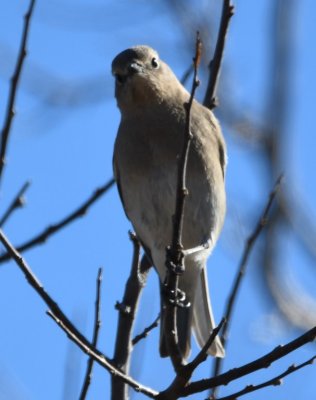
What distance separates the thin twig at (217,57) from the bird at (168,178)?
0.18 meters

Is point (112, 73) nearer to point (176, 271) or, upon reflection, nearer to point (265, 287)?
point (265, 287)

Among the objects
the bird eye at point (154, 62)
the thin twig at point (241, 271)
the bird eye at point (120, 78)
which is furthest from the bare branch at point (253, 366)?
the bird eye at point (154, 62)

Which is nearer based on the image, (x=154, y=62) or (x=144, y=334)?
(x=144, y=334)

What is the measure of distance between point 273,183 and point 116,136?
4.95 ft

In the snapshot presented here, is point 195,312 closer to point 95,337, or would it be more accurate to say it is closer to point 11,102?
point 95,337

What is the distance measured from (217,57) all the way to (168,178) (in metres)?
0.75

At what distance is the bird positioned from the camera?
4277 millimetres

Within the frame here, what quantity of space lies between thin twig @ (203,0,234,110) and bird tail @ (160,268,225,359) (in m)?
0.96

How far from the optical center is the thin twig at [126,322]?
119 inches

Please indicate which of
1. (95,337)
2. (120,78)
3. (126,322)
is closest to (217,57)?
(120,78)

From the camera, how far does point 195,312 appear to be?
4449mm

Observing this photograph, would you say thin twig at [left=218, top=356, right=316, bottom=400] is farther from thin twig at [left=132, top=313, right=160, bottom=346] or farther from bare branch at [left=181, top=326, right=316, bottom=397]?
thin twig at [left=132, top=313, right=160, bottom=346]

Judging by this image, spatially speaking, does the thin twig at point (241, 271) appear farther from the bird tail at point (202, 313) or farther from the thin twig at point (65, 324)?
the bird tail at point (202, 313)

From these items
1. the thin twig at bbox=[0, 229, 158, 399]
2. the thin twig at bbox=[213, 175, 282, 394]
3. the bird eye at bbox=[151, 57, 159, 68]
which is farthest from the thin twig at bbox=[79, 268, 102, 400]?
the bird eye at bbox=[151, 57, 159, 68]
